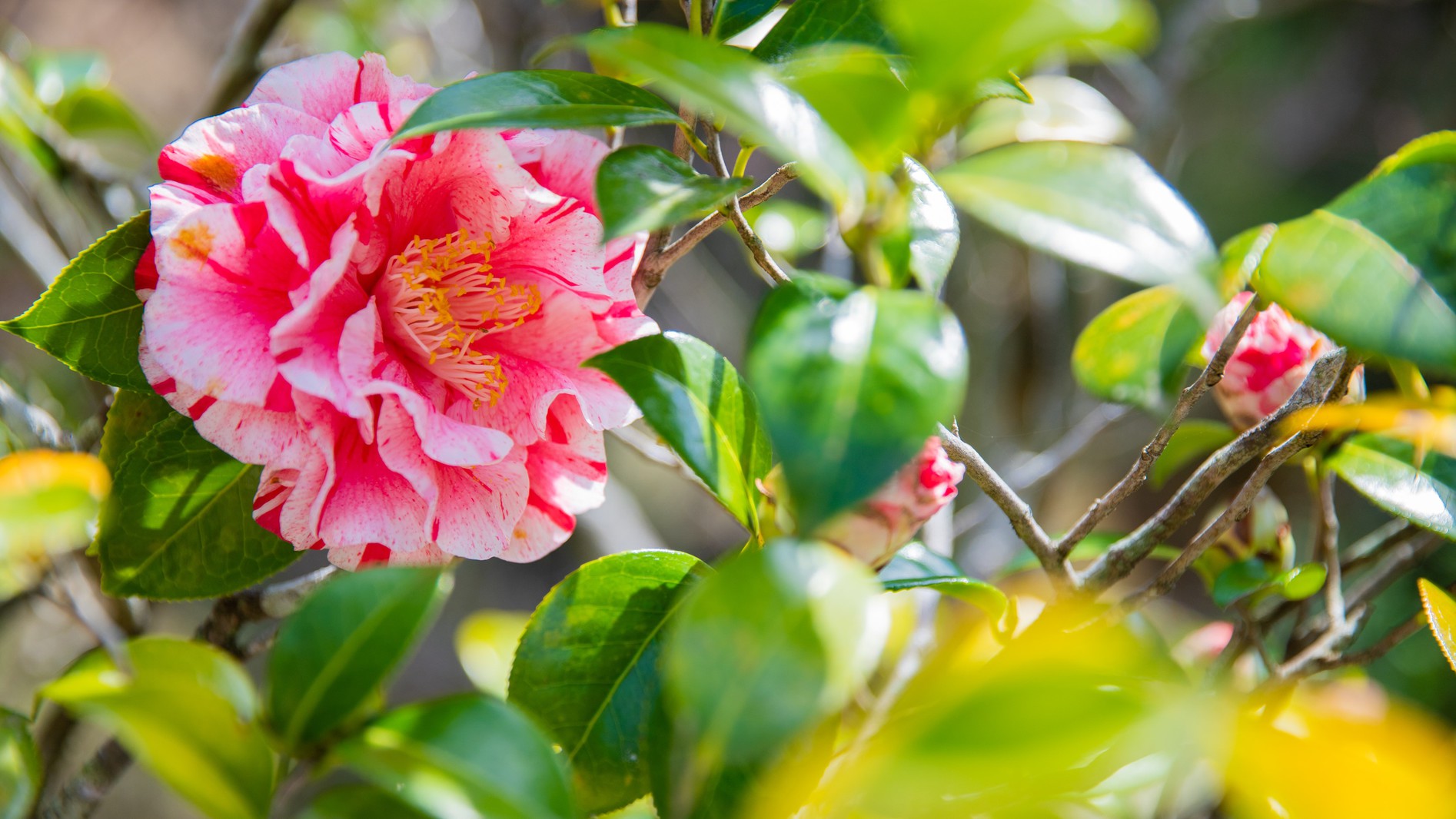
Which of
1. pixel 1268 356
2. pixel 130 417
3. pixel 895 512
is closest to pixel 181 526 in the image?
pixel 130 417

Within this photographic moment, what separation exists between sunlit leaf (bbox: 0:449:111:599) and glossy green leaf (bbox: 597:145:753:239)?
31 centimetres

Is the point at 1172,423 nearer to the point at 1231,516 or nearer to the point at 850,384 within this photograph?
the point at 1231,516

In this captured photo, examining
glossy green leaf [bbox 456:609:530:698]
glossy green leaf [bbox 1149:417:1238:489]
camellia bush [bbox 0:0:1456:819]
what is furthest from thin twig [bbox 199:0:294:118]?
glossy green leaf [bbox 1149:417:1238:489]

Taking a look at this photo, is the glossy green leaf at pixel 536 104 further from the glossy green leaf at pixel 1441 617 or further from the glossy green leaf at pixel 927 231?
the glossy green leaf at pixel 1441 617

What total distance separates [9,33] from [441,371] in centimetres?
196

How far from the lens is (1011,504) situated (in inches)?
18.8

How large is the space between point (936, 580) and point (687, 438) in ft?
0.51

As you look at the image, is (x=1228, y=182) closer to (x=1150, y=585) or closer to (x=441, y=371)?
(x=1150, y=585)

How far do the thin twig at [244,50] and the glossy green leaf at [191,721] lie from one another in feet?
2.20

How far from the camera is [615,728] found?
0.46m

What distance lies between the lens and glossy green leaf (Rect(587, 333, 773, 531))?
40 centimetres

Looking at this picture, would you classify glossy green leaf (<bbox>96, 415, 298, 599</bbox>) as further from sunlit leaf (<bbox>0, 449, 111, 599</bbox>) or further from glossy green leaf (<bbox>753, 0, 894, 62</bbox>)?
glossy green leaf (<bbox>753, 0, 894, 62</bbox>)

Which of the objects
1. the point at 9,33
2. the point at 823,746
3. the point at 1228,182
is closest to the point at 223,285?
Answer: the point at 823,746

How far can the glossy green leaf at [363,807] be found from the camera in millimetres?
331
